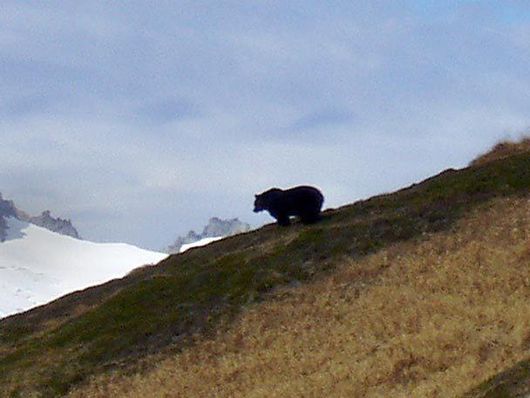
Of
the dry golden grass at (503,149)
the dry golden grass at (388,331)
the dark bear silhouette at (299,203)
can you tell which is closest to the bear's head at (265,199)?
the dark bear silhouette at (299,203)

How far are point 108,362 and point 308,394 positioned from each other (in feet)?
37.3

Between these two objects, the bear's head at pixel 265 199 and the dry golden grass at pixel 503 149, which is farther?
the dry golden grass at pixel 503 149

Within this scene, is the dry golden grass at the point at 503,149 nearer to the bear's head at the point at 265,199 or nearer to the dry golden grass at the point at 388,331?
the bear's head at the point at 265,199

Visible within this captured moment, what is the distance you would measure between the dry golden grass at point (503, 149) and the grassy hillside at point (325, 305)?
581 centimetres

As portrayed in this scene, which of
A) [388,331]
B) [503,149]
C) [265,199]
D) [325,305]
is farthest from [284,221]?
[388,331]

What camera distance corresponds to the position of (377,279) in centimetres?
3566

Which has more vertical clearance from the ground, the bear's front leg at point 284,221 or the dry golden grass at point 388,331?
the bear's front leg at point 284,221

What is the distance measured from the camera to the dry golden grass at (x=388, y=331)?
2472 cm

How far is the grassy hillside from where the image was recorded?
89.7ft

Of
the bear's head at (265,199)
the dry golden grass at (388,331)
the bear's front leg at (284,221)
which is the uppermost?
the bear's head at (265,199)

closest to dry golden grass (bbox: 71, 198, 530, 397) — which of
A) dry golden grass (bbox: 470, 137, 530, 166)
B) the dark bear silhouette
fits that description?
the dark bear silhouette

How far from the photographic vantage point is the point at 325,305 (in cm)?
3453

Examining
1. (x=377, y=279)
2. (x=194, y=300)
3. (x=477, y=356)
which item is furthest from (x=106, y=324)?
(x=477, y=356)

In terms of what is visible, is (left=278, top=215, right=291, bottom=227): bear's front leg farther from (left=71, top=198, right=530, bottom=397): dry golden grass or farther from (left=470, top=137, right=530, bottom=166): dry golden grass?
(left=470, top=137, right=530, bottom=166): dry golden grass
